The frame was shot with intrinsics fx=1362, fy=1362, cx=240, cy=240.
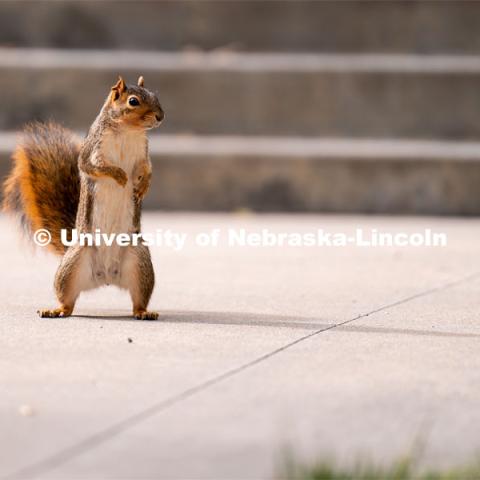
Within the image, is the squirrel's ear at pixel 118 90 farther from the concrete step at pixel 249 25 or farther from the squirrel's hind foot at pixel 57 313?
the concrete step at pixel 249 25

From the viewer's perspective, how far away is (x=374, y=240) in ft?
32.0

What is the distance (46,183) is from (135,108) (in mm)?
893

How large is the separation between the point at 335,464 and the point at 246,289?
3852 millimetres

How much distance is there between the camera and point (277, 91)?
12852 millimetres

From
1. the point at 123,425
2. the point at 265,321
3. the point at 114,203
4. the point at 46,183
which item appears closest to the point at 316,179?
the point at 46,183

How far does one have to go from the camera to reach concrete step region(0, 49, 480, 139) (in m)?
12.8

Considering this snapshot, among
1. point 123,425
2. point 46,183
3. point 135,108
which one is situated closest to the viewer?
point 123,425

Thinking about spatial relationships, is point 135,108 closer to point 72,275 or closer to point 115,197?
point 115,197

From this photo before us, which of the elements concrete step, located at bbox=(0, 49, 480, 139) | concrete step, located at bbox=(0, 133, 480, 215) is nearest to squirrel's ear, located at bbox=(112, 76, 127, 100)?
concrete step, located at bbox=(0, 133, 480, 215)

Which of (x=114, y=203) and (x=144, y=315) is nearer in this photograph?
(x=114, y=203)

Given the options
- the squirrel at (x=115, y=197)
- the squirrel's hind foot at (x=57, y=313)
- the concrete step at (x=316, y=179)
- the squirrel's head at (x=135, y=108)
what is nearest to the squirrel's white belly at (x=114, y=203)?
the squirrel at (x=115, y=197)

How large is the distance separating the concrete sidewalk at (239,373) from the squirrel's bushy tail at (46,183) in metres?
0.40

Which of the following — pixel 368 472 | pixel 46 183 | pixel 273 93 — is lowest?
pixel 368 472

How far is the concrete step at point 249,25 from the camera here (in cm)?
1334
